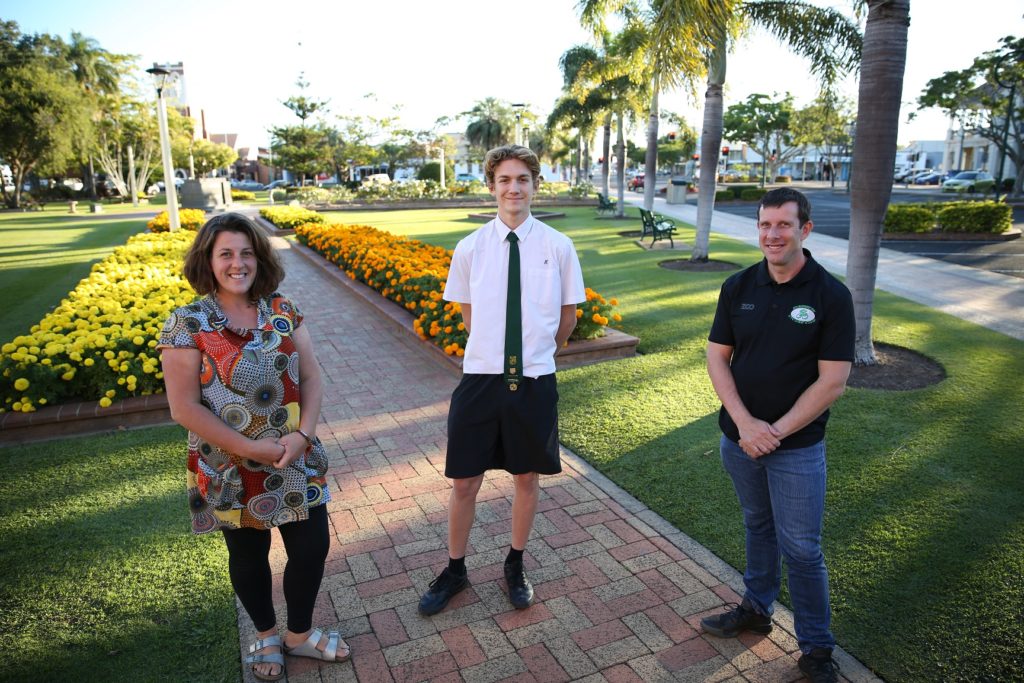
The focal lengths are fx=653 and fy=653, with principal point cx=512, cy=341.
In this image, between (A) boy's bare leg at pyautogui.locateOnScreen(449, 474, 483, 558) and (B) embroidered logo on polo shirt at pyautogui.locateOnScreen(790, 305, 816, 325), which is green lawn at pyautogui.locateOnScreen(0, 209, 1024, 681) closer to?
(A) boy's bare leg at pyautogui.locateOnScreen(449, 474, 483, 558)

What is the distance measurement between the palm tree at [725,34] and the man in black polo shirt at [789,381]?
6098mm

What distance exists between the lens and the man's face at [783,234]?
2.31m

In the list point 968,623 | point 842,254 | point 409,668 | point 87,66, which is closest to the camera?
point 409,668

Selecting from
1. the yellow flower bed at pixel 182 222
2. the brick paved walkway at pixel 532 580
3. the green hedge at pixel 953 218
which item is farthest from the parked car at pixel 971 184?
the brick paved walkway at pixel 532 580

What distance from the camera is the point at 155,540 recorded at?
3.53m

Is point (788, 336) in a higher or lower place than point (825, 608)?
higher

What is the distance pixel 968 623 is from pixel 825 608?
3.01 ft

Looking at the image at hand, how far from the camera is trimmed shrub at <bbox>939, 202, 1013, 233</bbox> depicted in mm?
17078

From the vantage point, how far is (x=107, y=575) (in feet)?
10.6

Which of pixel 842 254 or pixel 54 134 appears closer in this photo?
pixel 842 254

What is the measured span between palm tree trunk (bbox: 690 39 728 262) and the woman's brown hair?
10646mm

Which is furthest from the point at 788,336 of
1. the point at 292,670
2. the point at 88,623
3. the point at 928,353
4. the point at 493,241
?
the point at 928,353

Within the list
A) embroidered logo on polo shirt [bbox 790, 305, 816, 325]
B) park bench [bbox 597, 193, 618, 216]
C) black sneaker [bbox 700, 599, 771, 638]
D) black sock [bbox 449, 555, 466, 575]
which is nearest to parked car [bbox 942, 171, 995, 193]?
park bench [bbox 597, 193, 618, 216]

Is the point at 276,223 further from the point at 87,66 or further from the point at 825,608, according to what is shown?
the point at 87,66
